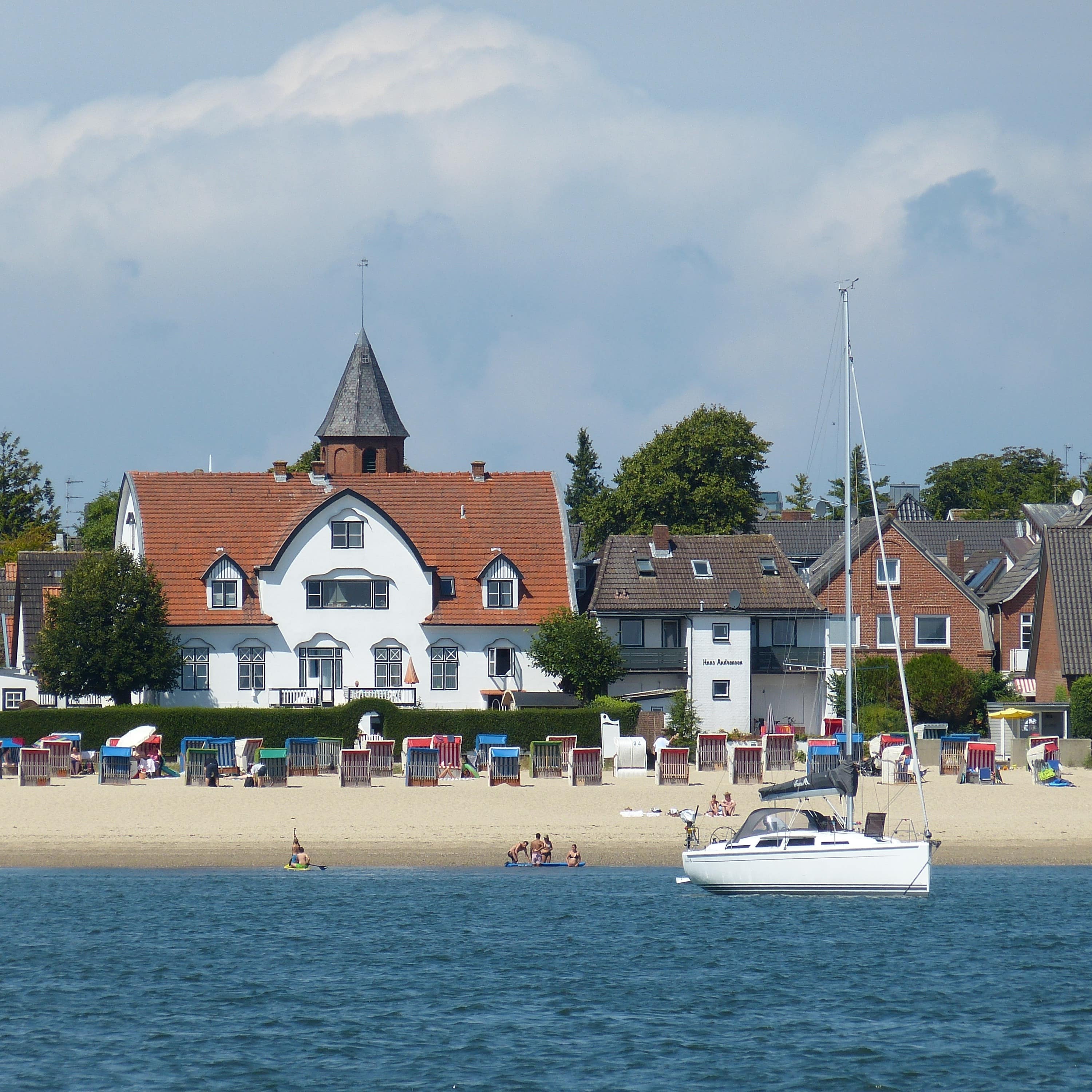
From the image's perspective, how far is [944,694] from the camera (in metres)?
67.6

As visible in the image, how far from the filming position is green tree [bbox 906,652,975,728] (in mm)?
67625

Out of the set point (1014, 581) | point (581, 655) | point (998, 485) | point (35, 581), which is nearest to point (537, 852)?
point (581, 655)

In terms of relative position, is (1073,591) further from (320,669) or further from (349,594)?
(320,669)

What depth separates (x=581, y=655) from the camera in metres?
65.1

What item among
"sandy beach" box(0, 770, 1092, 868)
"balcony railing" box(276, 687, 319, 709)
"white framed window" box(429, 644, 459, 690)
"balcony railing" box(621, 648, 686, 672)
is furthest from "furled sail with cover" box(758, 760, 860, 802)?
"balcony railing" box(276, 687, 319, 709)

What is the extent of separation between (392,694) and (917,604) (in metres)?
23.6

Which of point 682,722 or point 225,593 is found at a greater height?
point 225,593

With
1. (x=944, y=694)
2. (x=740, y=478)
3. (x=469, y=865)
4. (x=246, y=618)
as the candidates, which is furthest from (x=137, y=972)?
(x=740, y=478)

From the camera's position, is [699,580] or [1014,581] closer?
[699,580]

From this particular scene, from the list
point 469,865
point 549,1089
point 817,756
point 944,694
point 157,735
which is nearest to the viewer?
point 549,1089

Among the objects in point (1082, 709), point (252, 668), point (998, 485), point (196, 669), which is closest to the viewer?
point (1082, 709)

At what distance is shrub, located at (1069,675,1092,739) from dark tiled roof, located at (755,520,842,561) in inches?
1887

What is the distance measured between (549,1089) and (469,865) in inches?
639

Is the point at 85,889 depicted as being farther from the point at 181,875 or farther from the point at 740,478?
the point at 740,478
